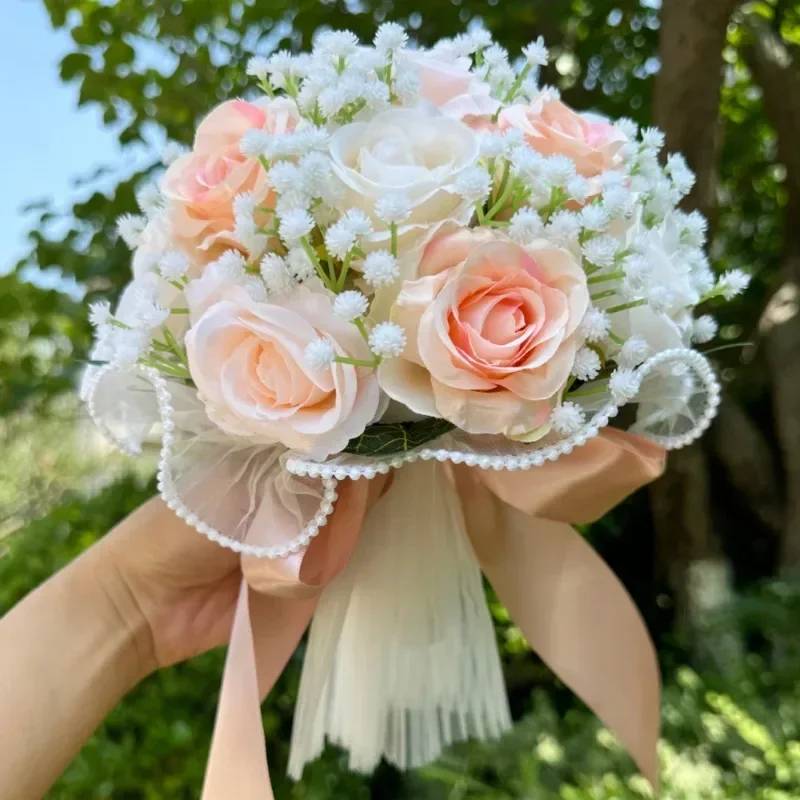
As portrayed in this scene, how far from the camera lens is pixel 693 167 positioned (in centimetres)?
88

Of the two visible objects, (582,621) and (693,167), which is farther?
(693,167)

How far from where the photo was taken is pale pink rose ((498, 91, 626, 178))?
1.43 ft

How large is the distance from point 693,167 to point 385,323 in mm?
692

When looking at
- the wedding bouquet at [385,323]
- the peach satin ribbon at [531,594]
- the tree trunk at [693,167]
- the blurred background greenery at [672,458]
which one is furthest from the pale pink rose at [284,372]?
the tree trunk at [693,167]

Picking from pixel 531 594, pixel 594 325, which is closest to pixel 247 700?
pixel 531 594

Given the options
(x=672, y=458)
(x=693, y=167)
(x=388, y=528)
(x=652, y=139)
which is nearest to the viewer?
(x=652, y=139)

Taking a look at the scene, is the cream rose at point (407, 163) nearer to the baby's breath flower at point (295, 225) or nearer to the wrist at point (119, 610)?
the baby's breath flower at point (295, 225)

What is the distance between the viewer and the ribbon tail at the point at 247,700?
1.56ft

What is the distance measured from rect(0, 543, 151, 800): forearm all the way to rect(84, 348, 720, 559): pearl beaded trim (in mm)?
243

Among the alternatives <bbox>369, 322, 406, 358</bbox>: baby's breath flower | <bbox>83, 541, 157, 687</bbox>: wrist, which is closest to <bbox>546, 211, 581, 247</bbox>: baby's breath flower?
<bbox>369, 322, 406, 358</bbox>: baby's breath flower

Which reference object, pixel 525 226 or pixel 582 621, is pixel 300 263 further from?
pixel 582 621

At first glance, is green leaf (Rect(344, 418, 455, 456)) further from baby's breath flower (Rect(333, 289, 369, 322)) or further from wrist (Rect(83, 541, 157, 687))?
wrist (Rect(83, 541, 157, 687))

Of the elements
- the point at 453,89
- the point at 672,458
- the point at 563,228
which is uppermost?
the point at 453,89

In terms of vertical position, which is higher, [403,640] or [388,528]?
[388,528]
